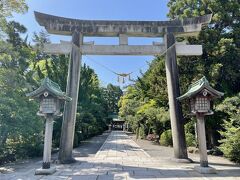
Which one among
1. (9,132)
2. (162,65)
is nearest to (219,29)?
(162,65)

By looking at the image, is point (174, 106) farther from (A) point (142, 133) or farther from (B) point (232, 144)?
(A) point (142, 133)

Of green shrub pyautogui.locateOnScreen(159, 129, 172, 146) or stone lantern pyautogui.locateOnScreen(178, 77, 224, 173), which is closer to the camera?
stone lantern pyautogui.locateOnScreen(178, 77, 224, 173)

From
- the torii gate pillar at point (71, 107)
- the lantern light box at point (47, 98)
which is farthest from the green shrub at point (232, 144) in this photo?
the lantern light box at point (47, 98)

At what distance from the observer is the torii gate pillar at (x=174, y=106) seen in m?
11.1

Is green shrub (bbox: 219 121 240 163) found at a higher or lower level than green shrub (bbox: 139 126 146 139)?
lower

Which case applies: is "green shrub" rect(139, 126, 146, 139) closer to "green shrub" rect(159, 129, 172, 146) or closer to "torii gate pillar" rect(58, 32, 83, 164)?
"green shrub" rect(159, 129, 172, 146)

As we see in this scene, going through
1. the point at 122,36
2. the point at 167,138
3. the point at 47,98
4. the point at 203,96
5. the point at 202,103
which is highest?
the point at 122,36

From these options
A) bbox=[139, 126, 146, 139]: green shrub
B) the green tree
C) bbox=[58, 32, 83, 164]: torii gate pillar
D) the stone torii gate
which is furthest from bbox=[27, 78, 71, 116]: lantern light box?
bbox=[139, 126, 146, 139]: green shrub

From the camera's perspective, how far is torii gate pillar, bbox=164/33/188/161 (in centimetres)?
1113

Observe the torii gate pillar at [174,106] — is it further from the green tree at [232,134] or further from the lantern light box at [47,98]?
the lantern light box at [47,98]

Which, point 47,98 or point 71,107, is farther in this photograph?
point 71,107

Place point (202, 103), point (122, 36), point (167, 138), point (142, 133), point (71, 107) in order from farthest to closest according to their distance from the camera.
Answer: point (142, 133), point (167, 138), point (122, 36), point (71, 107), point (202, 103)

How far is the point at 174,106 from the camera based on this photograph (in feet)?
37.7

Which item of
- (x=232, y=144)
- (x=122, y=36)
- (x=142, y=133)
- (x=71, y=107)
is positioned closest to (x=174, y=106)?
(x=232, y=144)
